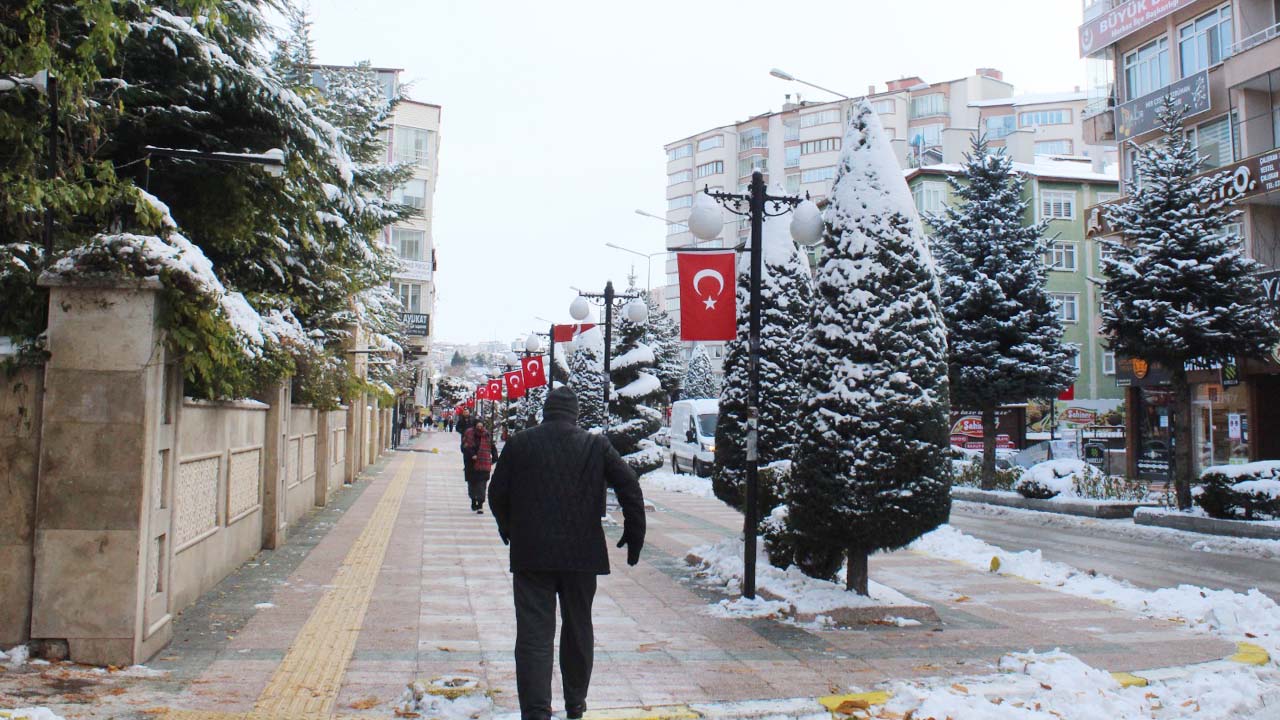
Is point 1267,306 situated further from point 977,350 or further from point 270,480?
point 270,480

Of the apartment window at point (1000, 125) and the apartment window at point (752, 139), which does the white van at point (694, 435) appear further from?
the apartment window at point (1000, 125)

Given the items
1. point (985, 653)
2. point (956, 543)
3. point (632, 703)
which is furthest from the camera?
point (956, 543)

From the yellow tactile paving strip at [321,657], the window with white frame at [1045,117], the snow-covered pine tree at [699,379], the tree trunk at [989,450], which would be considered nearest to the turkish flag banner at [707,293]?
the yellow tactile paving strip at [321,657]

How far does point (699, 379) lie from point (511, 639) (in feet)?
232

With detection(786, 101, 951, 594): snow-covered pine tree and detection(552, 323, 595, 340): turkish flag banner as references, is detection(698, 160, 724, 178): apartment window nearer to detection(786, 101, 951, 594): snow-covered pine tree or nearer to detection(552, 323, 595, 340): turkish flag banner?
detection(552, 323, 595, 340): turkish flag banner

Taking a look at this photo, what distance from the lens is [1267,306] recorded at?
67.2 feet

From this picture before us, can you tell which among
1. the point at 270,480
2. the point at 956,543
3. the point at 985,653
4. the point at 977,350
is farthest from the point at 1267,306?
the point at 270,480

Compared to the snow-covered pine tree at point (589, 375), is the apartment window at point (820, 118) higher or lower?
higher

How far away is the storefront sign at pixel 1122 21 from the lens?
2936 centimetres

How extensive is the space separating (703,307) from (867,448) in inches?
108

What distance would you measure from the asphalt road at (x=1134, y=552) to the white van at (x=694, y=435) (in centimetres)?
1388

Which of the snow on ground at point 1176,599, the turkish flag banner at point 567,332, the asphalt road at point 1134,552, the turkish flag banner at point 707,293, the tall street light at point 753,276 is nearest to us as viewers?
the snow on ground at point 1176,599

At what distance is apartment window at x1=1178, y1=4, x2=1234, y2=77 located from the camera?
27594mm

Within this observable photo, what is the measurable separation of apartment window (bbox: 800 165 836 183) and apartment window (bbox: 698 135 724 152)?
8.55m
